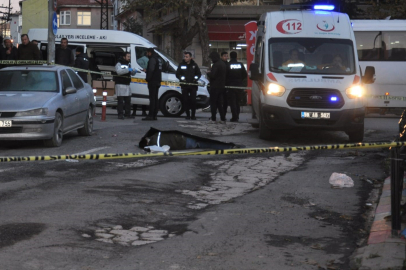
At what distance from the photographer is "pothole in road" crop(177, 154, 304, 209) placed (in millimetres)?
8594

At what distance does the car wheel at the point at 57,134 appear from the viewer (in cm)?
→ 1295

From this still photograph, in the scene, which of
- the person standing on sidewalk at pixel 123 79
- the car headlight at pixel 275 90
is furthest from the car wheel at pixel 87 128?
the person standing on sidewalk at pixel 123 79

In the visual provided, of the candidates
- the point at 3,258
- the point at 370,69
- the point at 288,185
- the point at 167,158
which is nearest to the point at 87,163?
the point at 167,158

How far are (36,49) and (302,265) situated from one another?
1554 cm

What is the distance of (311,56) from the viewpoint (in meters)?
14.8

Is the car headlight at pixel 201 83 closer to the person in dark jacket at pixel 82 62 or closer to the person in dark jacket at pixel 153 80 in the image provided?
the person in dark jacket at pixel 153 80

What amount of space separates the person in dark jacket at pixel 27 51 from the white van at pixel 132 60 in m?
2.49

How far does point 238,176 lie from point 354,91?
199 inches

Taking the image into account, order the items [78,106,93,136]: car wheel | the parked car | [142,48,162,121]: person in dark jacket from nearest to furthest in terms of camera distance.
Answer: the parked car < [78,106,93,136]: car wheel < [142,48,162,121]: person in dark jacket

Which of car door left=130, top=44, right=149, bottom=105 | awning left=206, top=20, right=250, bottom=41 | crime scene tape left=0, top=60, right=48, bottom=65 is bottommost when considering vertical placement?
car door left=130, top=44, right=149, bottom=105

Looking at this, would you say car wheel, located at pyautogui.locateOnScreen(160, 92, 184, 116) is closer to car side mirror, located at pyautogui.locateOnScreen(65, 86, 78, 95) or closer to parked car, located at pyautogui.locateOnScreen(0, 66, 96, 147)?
parked car, located at pyautogui.locateOnScreen(0, 66, 96, 147)

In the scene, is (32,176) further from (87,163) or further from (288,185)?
(288,185)

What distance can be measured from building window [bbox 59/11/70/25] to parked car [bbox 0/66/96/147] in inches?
2964

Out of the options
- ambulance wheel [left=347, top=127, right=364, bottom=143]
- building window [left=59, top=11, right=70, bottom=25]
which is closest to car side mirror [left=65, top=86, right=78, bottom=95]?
ambulance wheel [left=347, top=127, right=364, bottom=143]
